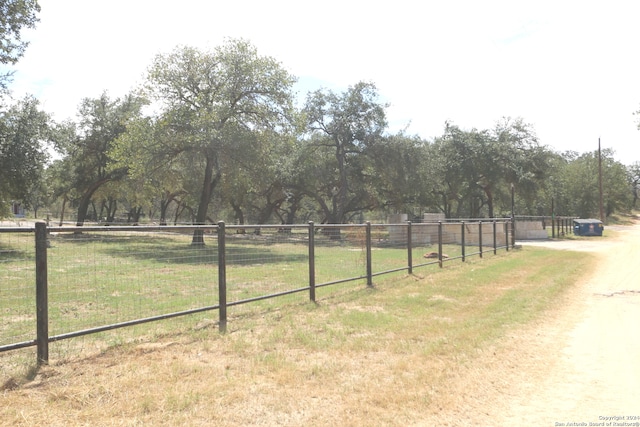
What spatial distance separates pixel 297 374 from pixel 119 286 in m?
6.51

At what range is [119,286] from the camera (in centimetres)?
929

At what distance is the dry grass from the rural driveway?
0.73ft

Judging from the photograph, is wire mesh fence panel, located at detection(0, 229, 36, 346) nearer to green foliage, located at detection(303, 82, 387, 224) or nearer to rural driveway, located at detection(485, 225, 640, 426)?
rural driveway, located at detection(485, 225, 640, 426)

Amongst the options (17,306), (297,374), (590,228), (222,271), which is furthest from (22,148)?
(590,228)

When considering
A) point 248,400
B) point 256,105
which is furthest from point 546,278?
point 256,105

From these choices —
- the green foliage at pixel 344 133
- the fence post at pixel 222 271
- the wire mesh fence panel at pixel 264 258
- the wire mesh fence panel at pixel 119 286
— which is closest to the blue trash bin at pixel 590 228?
the green foliage at pixel 344 133

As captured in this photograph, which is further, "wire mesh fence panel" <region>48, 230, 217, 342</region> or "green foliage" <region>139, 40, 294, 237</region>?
"green foliage" <region>139, 40, 294, 237</region>

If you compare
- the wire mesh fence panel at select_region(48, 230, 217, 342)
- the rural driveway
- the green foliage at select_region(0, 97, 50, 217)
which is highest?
the green foliage at select_region(0, 97, 50, 217)

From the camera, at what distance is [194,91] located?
24.0 metres

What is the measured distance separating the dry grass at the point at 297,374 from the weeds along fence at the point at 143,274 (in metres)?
0.64

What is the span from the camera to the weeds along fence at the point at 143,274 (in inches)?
199

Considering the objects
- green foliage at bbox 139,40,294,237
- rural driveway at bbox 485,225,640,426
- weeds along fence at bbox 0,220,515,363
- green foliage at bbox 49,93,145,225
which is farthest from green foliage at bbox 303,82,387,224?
rural driveway at bbox 485,225,640,426

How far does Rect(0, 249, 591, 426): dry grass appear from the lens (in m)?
3.40

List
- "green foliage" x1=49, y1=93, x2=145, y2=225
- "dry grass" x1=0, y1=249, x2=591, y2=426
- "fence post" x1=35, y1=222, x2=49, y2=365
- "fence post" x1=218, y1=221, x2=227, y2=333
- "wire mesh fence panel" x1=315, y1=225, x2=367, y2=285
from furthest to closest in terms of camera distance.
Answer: "green foliage" x1=49, y1=93, x2=145, y2=225 < "wire mesh fence panel" x1=315, y1=225, x2=367, y2=285 < "fence post" x1=218, y1=221, x2=227, y2=333 < "fence post" x1=35, y1=222, x2=49, y2=365 < "dry grass" x1=0, y1=249, x2=591, y2=426
